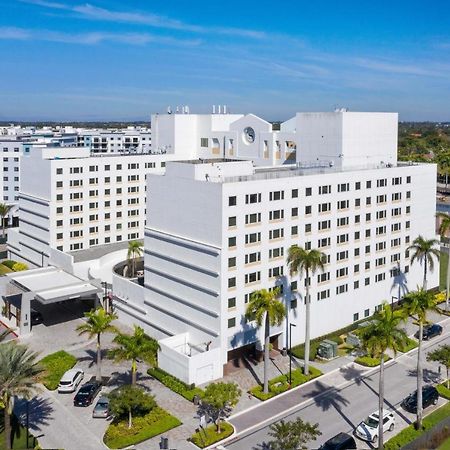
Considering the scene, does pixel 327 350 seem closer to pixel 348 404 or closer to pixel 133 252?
pixel 348 404

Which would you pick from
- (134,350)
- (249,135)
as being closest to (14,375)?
(134,350)

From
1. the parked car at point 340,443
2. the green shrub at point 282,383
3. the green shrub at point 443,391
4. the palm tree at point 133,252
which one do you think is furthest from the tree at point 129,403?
the palm tree at point 133,252

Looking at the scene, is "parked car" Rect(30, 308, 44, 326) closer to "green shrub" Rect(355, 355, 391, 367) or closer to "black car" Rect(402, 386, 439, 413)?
"green shrub" Rect(355, 355, 391, 367)

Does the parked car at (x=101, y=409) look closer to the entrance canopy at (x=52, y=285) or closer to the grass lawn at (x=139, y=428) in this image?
the grass lawn at (x=139, y=428)

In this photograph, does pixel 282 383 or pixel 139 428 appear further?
pixel 282 383

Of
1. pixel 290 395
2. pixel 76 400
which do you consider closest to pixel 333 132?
pixel 290 395

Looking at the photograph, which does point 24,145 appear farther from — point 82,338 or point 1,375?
point 1,375
